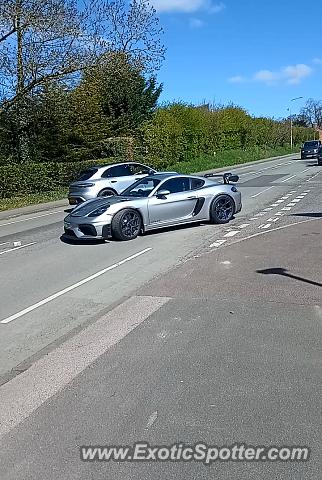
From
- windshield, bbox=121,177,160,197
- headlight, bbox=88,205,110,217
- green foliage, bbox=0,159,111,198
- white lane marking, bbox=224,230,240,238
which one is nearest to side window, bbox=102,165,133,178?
green foliage, bbox=0,159,111,198

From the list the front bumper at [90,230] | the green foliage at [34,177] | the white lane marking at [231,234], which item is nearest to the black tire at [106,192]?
the green foliage at [34,177]

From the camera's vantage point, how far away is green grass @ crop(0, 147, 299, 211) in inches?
891

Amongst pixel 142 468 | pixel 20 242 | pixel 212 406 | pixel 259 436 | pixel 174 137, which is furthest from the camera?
pixel 174 137

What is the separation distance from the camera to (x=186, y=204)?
42.8ft

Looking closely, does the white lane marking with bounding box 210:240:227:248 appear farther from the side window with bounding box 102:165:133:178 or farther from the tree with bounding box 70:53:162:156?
the tree with bounding box 70:53:162:156

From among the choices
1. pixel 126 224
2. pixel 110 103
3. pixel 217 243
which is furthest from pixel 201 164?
pixel 217 243

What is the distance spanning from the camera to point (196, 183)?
1335 cm

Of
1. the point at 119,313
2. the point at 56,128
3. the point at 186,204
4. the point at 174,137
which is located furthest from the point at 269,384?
the point at 174,137

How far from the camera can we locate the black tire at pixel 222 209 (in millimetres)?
13578

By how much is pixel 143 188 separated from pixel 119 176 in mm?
7691

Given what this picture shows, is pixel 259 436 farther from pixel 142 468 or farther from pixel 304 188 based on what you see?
pixel 304 188

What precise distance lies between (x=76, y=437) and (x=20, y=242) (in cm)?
974

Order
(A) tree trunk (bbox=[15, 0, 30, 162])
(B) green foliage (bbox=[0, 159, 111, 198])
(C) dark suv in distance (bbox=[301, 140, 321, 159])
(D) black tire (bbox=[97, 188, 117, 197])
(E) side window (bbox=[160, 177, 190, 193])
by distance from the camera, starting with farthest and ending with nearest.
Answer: (C) dark suv in distance (bbox=[301, 140, 321, 159]) → (B) green foliage (bbox=[0, 159, 111, 198]) → (A) tree trunk (bbox=[15, 0, 30, 162]) → (D) black tire (bbox=[97, 188, 117, 197]) → (E) side window (bbox=[160, 177, 190, 193])

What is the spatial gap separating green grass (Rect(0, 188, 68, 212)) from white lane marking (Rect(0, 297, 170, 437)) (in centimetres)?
1530
